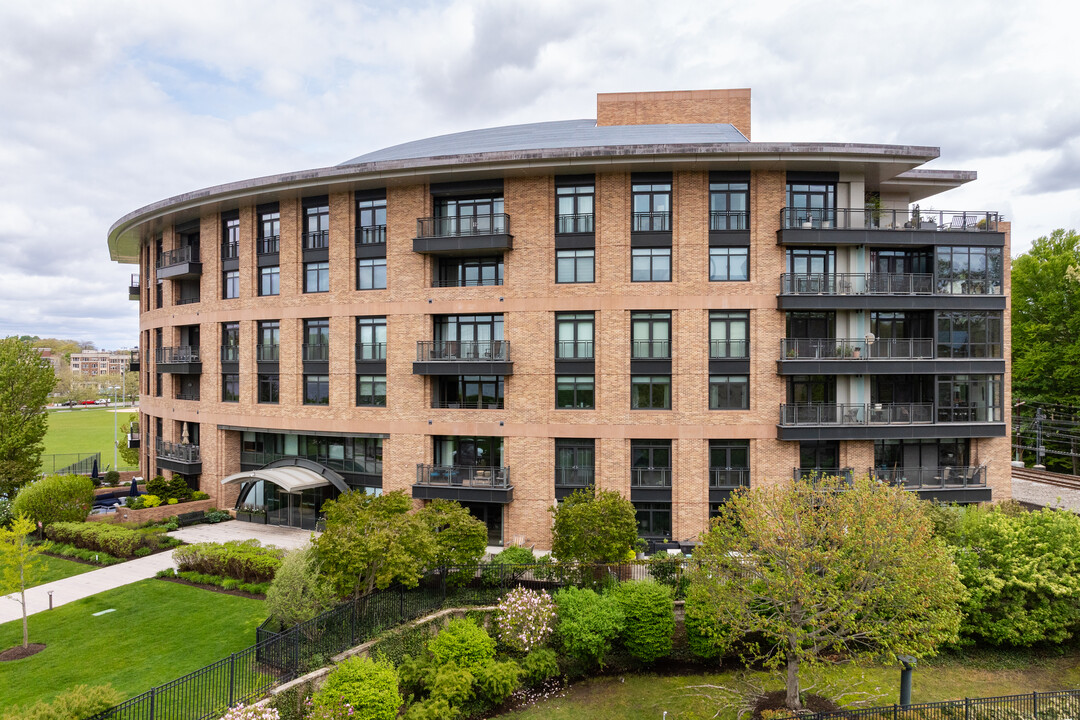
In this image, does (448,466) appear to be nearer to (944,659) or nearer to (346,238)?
(346,238)

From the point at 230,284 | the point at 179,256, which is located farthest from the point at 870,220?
the point at 179,256

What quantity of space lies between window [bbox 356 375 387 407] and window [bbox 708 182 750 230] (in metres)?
17.2

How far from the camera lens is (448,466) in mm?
24641

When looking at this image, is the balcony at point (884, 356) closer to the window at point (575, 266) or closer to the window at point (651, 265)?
the window at point (651, 265)

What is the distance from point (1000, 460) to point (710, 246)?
16649 millimetres

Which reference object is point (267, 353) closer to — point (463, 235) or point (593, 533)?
point (463, 235)

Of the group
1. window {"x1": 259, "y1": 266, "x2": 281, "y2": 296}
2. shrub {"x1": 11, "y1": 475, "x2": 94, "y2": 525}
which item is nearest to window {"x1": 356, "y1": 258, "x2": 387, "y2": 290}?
window {"x1": 259, "y1": 266, "x2": 281, "y2": 296}

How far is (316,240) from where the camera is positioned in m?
27.0

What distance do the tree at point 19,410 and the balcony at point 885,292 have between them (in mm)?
39286

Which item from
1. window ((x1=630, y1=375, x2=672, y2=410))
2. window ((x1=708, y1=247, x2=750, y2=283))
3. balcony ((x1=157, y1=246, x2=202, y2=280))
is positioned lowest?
window ((x1=630, y1=375, x2=672, y2=410))

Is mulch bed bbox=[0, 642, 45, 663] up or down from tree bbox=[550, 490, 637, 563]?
down

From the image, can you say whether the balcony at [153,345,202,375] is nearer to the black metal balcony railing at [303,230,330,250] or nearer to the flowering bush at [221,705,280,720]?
the black metal balcony railing at [303,230,330,250]

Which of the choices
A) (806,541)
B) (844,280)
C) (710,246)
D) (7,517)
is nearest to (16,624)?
(7,517)

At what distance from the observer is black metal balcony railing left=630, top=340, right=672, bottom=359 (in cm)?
2353
